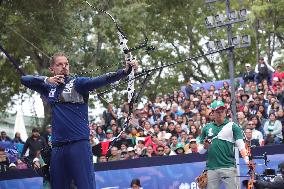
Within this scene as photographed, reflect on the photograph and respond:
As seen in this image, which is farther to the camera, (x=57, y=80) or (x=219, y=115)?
(x=219, y=115)

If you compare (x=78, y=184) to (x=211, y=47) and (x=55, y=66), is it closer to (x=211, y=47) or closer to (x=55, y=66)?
(x=55, y=66)

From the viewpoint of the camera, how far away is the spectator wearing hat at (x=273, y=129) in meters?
16.8

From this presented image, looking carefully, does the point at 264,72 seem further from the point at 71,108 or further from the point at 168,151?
the point at 71,108

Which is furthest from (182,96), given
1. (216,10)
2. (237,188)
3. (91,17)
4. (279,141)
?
(216,10)

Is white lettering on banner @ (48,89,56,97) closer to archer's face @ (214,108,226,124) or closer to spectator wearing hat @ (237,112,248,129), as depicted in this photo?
archer's face @ (214,108,226,124)

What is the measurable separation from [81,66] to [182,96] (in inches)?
173

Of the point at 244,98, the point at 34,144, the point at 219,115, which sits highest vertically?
the point at 244,98

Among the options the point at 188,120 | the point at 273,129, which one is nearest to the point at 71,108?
the point at 273,129

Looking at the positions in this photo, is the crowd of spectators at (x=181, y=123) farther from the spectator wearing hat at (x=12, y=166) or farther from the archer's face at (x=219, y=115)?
the archer's face at (x=219, y=115)

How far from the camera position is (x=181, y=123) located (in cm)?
1970

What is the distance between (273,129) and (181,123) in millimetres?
3275

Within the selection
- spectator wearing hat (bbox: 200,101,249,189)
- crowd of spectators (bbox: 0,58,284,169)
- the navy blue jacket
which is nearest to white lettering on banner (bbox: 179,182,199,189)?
crowd of spectators (bbox: 0,58,284,169)

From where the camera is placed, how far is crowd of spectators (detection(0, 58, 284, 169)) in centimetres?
1705

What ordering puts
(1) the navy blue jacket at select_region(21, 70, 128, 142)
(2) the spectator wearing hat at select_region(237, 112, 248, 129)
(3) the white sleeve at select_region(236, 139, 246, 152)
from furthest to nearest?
(2) the spectator wearing hat at select_region(237, 112, 248, 129) < (3) the white sleeve at select_region(236, 139, 246, 152) < (1) the navy blue jacket at select_region(21, 70, 128, 142)
